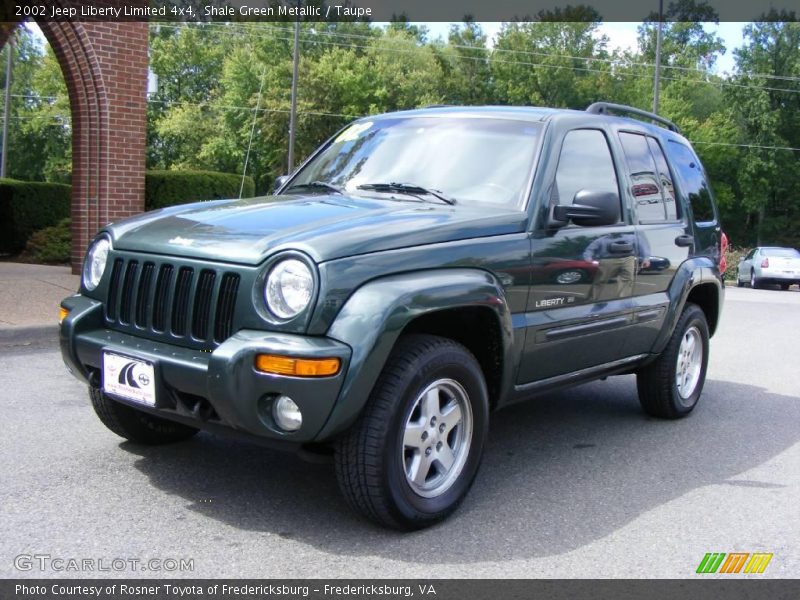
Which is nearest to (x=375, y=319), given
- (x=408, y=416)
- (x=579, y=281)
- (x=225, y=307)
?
(x=408, y=416)

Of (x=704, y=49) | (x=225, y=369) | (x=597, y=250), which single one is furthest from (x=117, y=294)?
(x=704, y=49)

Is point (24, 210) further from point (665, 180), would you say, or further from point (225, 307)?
point (225, 307)

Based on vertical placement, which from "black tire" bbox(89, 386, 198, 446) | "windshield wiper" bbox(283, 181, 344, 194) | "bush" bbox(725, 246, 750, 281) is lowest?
"bush" bbox(725, 246, 750, 281)

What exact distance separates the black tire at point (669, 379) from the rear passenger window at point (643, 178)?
77 cm

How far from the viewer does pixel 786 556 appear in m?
3.79

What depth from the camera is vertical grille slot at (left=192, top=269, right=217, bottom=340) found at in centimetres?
373

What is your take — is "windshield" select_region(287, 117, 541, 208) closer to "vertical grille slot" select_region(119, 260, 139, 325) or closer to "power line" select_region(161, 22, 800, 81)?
"vertical grille slot" select_region(119, 260, 139, 325)

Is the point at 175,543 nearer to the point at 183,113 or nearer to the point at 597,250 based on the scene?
the point at 597,250

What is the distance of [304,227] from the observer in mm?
3814

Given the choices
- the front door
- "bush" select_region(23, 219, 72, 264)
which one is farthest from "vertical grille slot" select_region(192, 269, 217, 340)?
"bush" select_region(23, 219, 72, 264)

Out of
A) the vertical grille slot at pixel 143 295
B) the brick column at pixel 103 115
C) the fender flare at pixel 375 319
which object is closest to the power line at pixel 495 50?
the brick column at pixel 103 115

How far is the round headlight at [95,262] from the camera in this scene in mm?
4254

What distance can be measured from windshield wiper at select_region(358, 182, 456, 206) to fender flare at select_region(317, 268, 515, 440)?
2.53 ft

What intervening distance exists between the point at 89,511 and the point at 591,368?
2.72 meters
